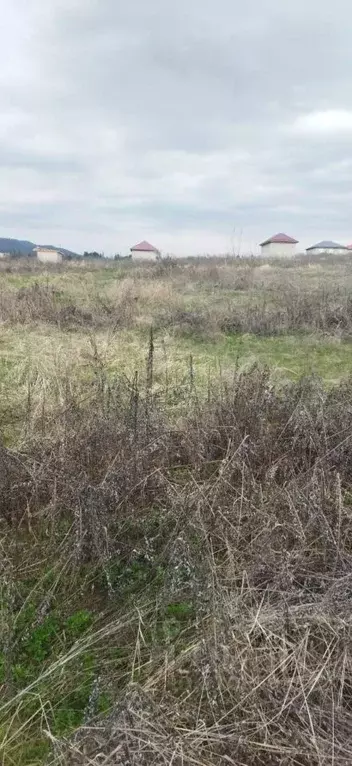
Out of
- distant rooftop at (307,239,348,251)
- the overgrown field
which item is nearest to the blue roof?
distant rooftop at (307,239,348,251)

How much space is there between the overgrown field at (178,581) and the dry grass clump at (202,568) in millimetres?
10

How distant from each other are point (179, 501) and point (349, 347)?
6297mm

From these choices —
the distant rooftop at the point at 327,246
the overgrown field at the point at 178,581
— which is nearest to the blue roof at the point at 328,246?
the distant rooftop at the point at 327,246

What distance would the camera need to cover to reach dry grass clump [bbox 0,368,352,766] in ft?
5.99

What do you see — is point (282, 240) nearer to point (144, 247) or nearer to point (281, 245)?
point (281, 245)

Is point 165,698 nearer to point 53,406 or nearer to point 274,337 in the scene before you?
point 53,406

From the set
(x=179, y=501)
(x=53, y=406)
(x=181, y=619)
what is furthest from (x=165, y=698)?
(x=53, y=406)

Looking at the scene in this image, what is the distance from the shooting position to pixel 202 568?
2537 mm

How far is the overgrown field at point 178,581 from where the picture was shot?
1.85 metres

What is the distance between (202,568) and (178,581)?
0.13 meters

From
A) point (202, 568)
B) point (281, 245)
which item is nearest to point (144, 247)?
point (281, 245)

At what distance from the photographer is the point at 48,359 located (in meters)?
7.38

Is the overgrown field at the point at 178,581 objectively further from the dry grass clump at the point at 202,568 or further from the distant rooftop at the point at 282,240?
the distant rooftop at the point at 282,240

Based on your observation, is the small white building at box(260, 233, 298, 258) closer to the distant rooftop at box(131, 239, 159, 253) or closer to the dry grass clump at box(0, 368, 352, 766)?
the distant rooftop at box(131, 239, 159, 253)
